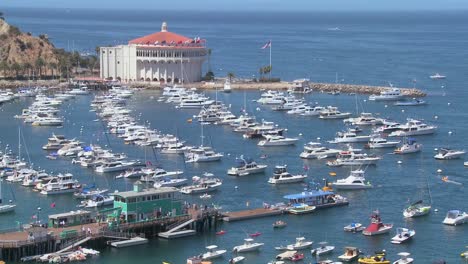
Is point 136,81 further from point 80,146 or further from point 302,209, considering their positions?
point 302,209

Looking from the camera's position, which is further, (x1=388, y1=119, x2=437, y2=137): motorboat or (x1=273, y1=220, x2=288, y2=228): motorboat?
(x1=388, y1=119, x2=437, y2=137): motorboat

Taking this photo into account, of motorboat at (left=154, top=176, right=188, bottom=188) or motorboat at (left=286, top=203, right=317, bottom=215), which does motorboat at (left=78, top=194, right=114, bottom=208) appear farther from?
motorboat at (left=286, top=203, right=317, bottom=215)

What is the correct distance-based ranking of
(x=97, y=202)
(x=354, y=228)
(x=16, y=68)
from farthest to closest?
1. (x=16, y=68)
2. (x=97, y=202)
3. (x=354, y=228)

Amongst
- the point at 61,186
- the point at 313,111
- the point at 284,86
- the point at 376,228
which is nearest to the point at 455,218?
the point at 376,228

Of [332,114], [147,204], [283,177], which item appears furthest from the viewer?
[332,114]

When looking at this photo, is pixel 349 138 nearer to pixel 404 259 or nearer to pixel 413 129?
pixel 413 129

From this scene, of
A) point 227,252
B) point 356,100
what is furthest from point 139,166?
point 356,100

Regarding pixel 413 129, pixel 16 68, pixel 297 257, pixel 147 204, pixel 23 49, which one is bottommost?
pixel 297 257

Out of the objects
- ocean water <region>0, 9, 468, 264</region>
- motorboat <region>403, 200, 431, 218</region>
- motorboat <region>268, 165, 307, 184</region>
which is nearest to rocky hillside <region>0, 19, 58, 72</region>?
ocean water <region>0, 9, 468, 264</region>
